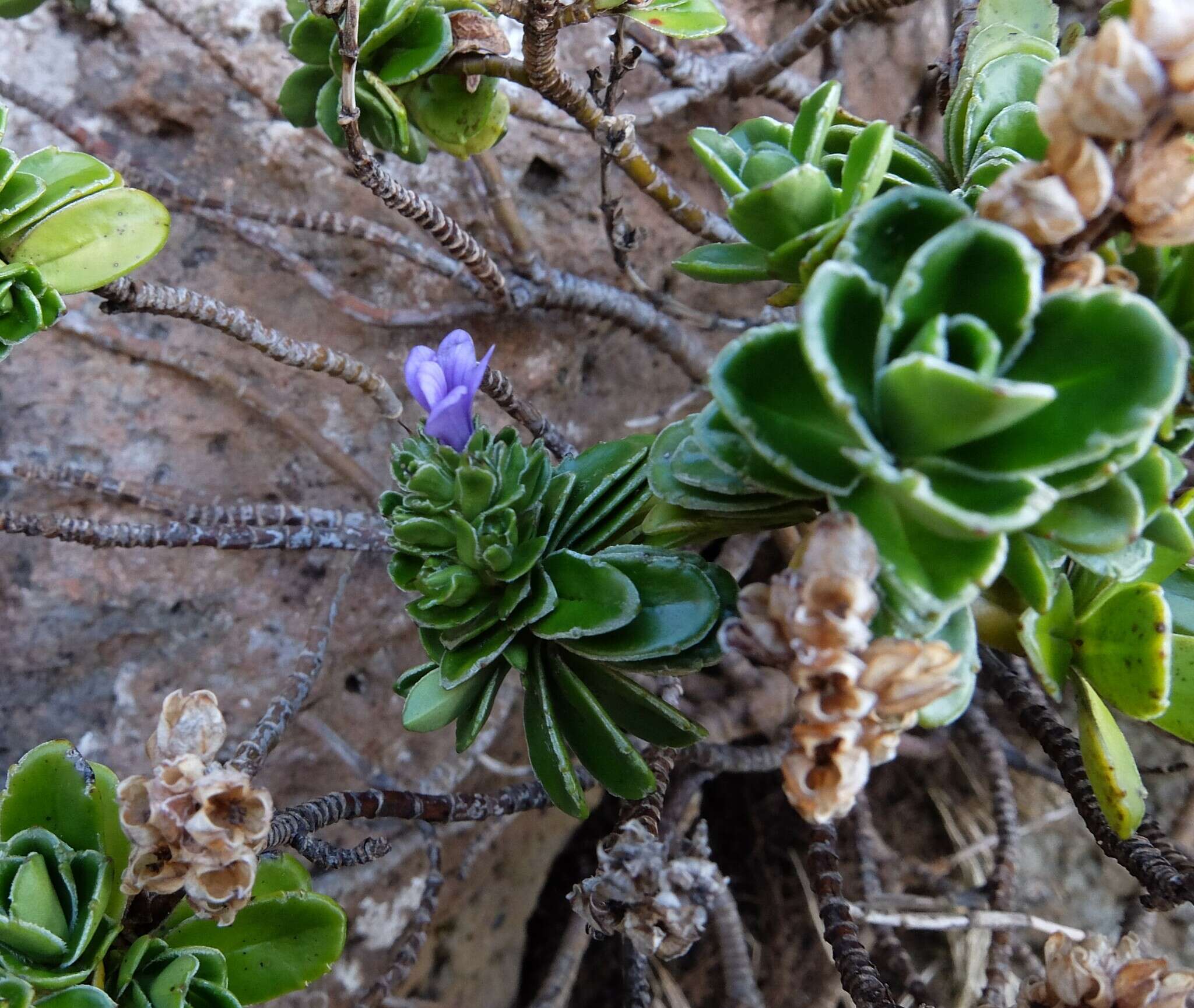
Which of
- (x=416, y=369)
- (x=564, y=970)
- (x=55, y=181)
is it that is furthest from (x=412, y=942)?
(x=55, y=181)

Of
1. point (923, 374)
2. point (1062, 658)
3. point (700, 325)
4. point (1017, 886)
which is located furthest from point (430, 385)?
point (1017, 886)

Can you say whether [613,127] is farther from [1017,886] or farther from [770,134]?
[1017,886]

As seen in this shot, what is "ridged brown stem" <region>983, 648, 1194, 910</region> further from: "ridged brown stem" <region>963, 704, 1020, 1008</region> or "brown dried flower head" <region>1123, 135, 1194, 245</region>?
"brown dried flower head" <region>1123, 135, 1194, 245</region>

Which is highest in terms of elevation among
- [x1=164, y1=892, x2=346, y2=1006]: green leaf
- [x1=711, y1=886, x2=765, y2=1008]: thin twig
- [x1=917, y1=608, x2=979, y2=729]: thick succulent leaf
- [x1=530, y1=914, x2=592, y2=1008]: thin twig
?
[x1=917, y1=608, x2=979, y2=729]: thick succulent leaf

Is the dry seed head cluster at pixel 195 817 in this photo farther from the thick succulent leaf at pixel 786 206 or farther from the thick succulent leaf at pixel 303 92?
the thick succulent leaf at pixel 303 92

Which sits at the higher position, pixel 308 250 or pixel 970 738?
pixel 308 250

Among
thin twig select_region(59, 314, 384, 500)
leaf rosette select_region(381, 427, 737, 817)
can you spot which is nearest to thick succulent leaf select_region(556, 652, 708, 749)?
leaf rosette select_region(381, 427, 737, 817)
